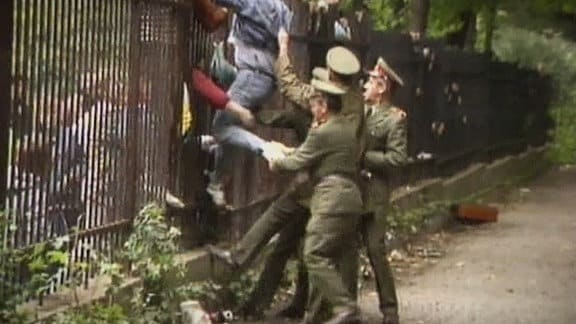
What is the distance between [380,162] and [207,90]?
134cm

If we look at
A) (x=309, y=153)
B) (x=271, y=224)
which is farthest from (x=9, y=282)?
(x=271, y=224)

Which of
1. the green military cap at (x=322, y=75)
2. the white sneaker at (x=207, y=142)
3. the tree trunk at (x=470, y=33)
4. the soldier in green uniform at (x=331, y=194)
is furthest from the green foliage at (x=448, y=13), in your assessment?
the soldier in green uniform at (x=331, y=194)

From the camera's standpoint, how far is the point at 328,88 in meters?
9.96

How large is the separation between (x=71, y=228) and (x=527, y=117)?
67.2 ft

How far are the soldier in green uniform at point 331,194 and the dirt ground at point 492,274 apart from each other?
104 centimetres

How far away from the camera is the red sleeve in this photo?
35.8ft

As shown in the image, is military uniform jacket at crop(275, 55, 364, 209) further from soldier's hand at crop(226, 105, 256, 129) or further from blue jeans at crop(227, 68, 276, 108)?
soldier's hand at crop(226, 105, 256, 129)

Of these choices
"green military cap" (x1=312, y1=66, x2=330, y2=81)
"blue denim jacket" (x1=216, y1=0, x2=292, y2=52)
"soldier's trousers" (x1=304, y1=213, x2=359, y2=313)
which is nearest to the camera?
"soldier's trousers" (x1=304, y1=213, x2=359, y2=313)

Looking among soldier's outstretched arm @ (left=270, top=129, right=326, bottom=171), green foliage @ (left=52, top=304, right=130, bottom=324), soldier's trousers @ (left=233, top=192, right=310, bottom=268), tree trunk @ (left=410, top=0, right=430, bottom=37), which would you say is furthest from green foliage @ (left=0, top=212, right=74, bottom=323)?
tree trunk @ (left=410, top=0, right=430, bottom=37)

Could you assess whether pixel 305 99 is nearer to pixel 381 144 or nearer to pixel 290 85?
pixel 290 85

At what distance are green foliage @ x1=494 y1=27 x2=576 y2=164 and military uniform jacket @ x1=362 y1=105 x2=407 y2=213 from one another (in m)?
22.3

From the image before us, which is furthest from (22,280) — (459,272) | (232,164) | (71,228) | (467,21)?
(467,21)

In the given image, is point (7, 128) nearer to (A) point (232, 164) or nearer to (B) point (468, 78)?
(A) point (232, 164)

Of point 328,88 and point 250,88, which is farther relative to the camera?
point 250,88
